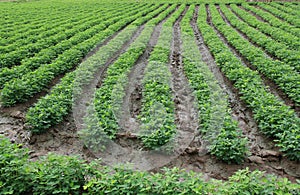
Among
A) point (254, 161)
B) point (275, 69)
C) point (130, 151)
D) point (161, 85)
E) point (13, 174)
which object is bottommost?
point (130, 151)

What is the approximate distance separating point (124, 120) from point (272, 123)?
3448 mm

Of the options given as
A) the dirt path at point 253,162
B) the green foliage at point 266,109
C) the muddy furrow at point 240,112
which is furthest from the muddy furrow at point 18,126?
the green foliage at point 266,109

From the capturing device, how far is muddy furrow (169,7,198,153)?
6.40m

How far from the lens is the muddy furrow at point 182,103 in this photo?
252 inches

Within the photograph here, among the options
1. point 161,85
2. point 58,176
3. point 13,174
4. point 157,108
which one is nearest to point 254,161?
point 157,108

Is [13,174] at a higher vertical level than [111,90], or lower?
lower

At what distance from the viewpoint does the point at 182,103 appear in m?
7.73

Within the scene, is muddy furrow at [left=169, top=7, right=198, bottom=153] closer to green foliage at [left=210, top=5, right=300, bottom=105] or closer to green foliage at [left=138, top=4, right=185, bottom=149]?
green foliage at [left=138, top=4, right=185, bottom=149]

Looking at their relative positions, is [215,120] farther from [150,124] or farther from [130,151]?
[130,151]

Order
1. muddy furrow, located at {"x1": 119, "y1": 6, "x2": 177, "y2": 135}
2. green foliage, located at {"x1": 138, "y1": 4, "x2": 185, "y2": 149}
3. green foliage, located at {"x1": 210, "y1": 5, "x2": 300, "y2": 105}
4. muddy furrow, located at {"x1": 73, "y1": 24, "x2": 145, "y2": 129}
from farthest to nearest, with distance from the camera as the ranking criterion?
green foliage, located at {"x1": 210, "y1": 5, "x2": 300, "y2": 105} → muddy furrow, located at {"x1": 73, "y1": 24, "x2": 145, "y2": 129} → muddy furrow, located at {"x1": 119, "y1": 6, "x2": 177, "y2": 135} → green foliage, located at {"x1": 138, "y1": 4, "x2": 185, "y2": 149}

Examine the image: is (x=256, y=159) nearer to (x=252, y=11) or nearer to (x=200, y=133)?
(x=200, y=133)

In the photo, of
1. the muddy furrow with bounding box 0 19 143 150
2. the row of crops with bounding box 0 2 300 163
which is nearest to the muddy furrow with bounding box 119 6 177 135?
the row of crops with bounding box 0 2 300 163

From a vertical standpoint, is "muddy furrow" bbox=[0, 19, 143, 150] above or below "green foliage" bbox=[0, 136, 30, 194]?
below

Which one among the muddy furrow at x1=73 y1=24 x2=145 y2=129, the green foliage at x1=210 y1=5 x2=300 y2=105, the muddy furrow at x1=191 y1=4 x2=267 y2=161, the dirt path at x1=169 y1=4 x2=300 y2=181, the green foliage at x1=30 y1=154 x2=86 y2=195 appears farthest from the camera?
the green foliage at x1=210 y1=5 x2=300 y2=105
